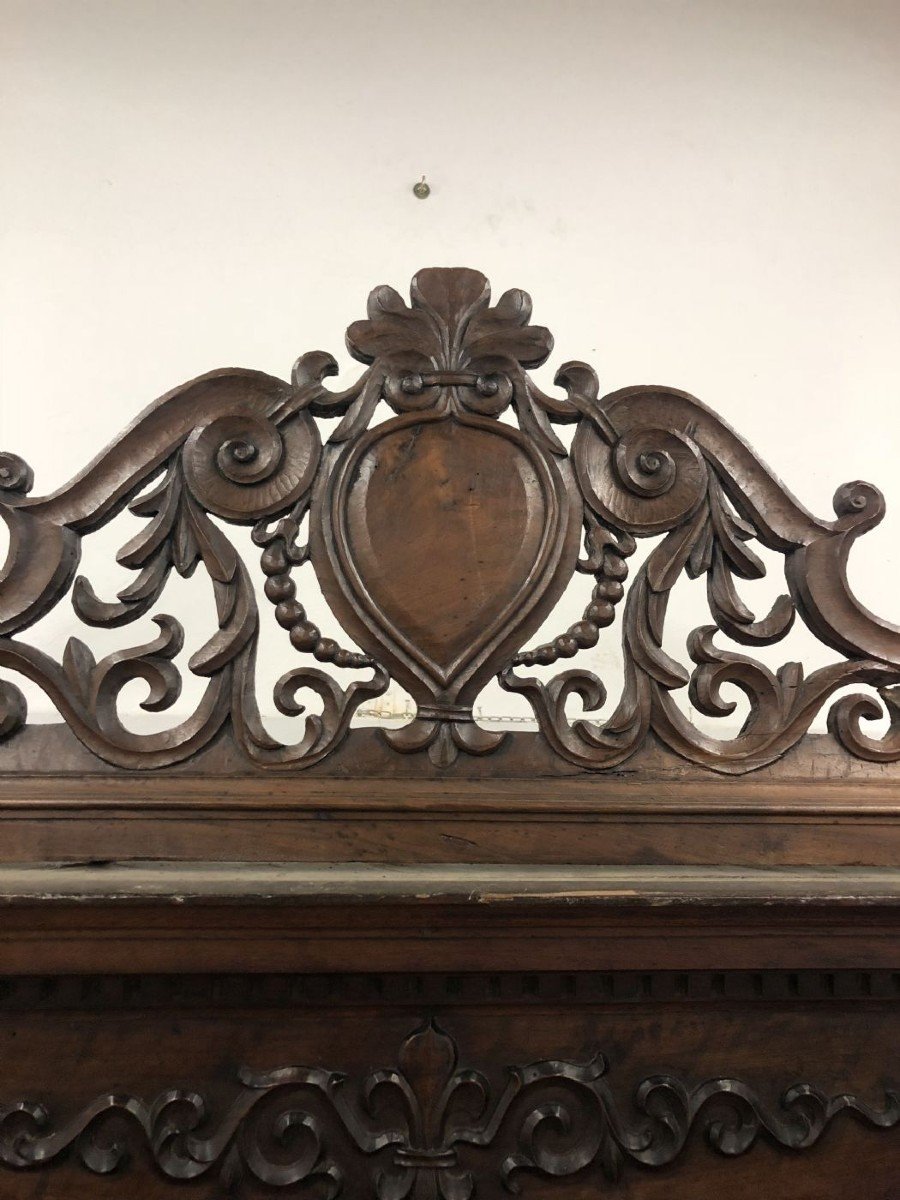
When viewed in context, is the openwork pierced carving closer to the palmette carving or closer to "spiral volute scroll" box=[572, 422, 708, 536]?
"spiral volute scroll" box=[572, 422, 708, 536]

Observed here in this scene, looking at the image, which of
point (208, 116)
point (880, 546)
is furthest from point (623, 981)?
point (208, 116)

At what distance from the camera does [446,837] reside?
1.96ft

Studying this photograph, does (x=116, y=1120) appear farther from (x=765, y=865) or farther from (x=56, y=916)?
(x=765, y=865)

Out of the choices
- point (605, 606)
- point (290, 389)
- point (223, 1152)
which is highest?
point (290, 389)

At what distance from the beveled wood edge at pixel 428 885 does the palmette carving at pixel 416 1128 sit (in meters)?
0.10

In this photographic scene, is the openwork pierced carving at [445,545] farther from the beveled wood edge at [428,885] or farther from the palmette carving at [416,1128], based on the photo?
the palmette carving at [416,1128]

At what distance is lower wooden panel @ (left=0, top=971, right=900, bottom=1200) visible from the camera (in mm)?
555

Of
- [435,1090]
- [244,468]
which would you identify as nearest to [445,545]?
[244,468]

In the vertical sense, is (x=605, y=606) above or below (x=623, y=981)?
above

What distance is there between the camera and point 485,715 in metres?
1.07

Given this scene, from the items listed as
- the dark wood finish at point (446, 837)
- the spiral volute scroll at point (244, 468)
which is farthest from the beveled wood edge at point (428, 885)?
the spiral volute scroll at point (244, 468)

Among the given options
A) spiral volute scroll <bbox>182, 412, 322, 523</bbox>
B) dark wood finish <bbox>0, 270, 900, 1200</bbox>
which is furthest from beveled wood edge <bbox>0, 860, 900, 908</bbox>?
spiral volute scroll <bbox>182, 412, 322, 523</bbox>

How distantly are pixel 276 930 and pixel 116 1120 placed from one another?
0.14 metres

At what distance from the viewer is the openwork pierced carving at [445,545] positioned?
2.02 feet
